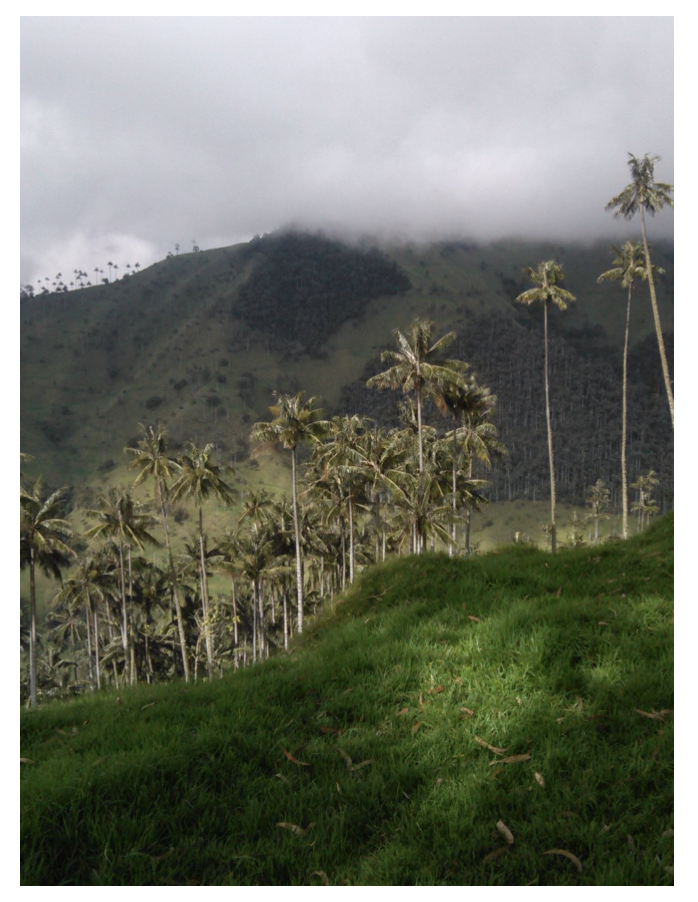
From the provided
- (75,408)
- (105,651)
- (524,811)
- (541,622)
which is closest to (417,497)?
(541,622)

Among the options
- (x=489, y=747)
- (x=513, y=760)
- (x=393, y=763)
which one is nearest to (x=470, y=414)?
(x=489, y=747)

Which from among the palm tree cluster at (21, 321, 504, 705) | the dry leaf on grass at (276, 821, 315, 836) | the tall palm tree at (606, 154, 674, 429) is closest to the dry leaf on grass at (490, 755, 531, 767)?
the dry leaf on grass at (276, 821, 315, 836)

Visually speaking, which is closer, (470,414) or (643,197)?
(643,197)

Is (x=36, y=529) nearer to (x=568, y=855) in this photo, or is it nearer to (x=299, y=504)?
(x=299, y=504)

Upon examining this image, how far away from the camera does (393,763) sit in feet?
14.8

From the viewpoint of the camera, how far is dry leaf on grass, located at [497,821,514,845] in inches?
141

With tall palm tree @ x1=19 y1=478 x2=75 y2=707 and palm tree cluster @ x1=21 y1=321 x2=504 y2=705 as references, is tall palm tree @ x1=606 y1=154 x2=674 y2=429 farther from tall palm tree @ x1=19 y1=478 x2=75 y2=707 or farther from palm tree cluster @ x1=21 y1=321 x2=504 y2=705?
tall palm tree @ x1=19 y1=478 x2=75 y2=707

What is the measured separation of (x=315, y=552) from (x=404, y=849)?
49123 mm

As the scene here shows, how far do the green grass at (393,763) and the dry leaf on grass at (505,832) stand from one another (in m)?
0.04

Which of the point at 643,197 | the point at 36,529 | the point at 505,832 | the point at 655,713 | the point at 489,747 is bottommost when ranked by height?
the point at 36,529

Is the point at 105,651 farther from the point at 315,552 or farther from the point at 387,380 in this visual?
the point at 387,380

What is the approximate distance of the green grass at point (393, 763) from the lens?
352 cm

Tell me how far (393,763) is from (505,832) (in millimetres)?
1142

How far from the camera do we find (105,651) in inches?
2202
